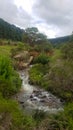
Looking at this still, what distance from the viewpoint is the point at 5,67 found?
29406mm

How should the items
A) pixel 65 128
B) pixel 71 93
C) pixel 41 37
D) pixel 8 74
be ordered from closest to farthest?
1. pixel 65 128
2. pixel 71 93
3. pixel 8 74
4. pixel 41 37

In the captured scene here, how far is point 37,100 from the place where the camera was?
25984 mm

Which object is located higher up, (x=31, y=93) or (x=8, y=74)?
(x=8, y=74)

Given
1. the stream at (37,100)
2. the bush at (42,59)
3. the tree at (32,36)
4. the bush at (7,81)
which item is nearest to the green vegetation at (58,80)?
the stream at (37,100)

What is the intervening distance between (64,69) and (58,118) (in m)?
13.0

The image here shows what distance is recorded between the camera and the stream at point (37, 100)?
23.6 meters

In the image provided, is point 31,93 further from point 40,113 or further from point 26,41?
point 26,41

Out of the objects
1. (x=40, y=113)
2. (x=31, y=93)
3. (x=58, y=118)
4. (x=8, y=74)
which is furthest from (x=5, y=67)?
(x=58, y=118)

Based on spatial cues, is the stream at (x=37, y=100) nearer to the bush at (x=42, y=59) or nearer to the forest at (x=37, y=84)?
the forest at (x=37, y=84)

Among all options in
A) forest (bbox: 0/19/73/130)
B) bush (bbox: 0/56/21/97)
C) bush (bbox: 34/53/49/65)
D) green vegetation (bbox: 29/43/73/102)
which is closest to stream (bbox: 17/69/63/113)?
forest (bbox: 0/19/73/130)

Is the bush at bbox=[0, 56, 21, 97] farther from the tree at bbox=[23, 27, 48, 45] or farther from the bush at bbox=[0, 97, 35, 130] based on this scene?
the tree at bbox=[23, 27, 48, 45]

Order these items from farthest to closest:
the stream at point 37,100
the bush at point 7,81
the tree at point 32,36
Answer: the tree at point 32,36 → the bush at point 7,81 → the stream at point 37,100

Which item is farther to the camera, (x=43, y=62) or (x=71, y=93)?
(x=43, y=62)

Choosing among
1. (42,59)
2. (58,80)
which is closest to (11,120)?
(58,80)
